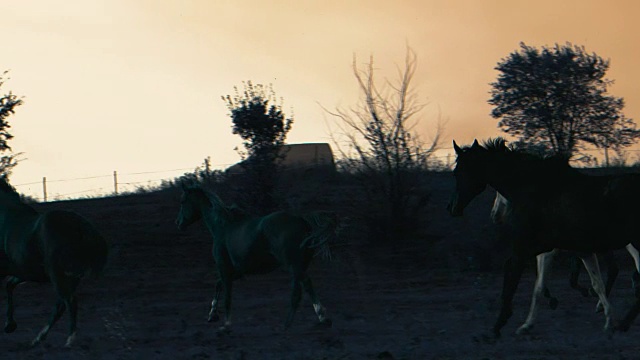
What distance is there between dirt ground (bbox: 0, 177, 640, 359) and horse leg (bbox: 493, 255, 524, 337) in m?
0.23

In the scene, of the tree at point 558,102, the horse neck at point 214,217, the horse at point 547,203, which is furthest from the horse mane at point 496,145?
the tree at point 558,102

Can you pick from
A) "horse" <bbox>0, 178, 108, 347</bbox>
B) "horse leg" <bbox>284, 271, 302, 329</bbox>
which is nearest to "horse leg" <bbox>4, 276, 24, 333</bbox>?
"horse" <bbox>0, 178, 108, 347</bbox>

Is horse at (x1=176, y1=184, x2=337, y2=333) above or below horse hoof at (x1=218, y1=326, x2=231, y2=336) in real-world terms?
above

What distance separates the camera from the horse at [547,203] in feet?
38.4

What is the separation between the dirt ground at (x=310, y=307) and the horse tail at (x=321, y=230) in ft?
3.56

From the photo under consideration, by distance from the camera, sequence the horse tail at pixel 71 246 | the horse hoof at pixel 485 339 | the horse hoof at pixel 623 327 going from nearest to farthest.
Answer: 1. the horse hoof at pixel 485 339
2. the horse hoof at pixel 623 327
3. the horse tail at pixel 71 246

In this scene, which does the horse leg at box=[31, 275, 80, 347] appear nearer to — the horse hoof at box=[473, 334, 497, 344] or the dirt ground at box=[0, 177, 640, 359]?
the dirt ground at box=[0, 177, 640, 359]

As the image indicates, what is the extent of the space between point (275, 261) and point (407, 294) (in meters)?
5.55

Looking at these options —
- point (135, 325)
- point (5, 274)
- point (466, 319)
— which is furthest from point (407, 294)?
point (5, 274)

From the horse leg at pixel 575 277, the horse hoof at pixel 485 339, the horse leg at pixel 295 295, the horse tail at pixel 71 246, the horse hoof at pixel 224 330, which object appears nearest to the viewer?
the horse hoof at pixel 485 339

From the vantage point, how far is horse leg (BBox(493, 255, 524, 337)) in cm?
1209

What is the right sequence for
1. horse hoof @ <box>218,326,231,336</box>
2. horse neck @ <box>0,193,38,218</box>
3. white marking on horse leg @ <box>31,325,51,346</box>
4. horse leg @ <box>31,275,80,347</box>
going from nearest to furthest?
horse leg @ <box>31,275,80,347</box>, white marking on horse leg @ <box>31,325,51,346</box>, horse hoof @ <box>218,326,231,336</box>, horse neck @ <box>0,193,38,218</box>

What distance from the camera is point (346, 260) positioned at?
78.2ft

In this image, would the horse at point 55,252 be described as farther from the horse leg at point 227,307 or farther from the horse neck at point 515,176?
the horse neck at point 515,176
